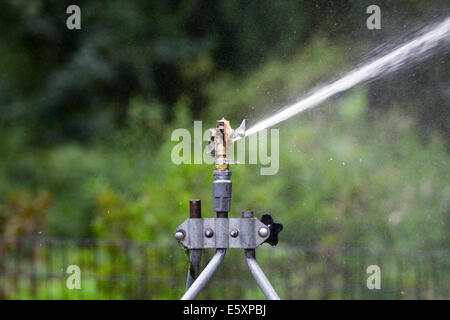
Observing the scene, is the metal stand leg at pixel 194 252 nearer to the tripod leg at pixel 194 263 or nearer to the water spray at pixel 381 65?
the tripod leg at pixel 194 263

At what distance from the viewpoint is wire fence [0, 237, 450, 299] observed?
13.2ft

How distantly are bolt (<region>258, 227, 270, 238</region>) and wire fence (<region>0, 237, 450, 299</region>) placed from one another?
202 centimetres

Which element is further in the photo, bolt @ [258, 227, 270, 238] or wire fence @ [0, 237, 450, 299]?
wire fence @ [0, 237, 450, 299]

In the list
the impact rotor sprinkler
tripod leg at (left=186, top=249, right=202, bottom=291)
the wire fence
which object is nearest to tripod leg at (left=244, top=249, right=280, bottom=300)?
the impact rotor sprinkler

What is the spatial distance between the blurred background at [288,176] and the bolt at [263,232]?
2.03m

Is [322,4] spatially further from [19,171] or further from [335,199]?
[19,171]

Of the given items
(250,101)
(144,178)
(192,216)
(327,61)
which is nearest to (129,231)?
(144,178)

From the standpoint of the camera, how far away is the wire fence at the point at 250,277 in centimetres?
401

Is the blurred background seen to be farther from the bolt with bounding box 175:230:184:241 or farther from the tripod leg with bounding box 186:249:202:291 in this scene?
the bolt with bounding box 175:230:184:241

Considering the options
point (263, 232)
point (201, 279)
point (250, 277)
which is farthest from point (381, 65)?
point (201, 279)

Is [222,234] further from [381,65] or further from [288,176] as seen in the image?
[288,176]

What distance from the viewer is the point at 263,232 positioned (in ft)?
6.62

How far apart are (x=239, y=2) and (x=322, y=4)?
583 mm

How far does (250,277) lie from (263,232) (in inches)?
84.5
